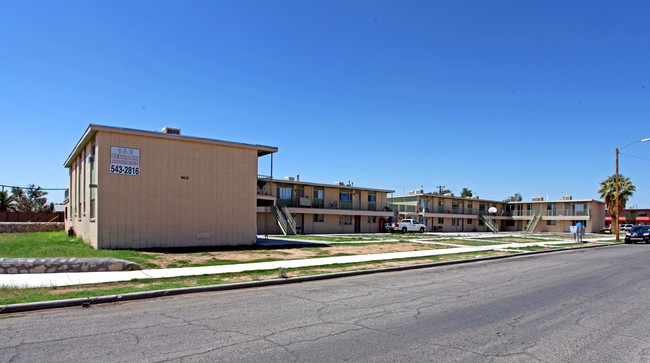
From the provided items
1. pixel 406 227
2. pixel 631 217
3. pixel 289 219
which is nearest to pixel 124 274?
pixel 289 219

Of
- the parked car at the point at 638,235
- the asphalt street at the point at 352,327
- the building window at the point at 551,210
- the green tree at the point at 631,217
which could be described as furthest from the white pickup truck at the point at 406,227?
the green tree at the point at 631,217

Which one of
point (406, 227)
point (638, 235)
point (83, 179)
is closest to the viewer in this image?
point (83, 179)

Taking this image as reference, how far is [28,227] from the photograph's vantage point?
103 ft

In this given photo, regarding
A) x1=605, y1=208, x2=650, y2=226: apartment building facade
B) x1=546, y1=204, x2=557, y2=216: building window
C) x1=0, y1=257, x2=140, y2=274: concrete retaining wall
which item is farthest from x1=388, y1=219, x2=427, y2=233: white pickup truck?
x1=605, y1=208, x2=650, y2=226: apartment building facade

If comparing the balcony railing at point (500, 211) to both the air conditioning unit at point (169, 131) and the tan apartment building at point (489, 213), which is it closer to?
the tan apartment building at point (489, 213)

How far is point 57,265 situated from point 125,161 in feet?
24.8

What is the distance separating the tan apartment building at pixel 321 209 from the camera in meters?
37.7

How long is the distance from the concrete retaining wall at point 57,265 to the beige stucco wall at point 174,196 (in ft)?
20.2

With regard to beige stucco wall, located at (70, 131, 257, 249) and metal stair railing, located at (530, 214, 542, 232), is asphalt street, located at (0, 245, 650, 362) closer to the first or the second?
beige stucco wall, located at (70, 131, 257, 249)

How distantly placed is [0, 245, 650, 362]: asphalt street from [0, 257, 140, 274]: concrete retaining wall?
4.19 metres

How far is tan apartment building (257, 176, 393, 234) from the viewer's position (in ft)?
124

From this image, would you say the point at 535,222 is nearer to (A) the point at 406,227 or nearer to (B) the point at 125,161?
(A) the point at 406,227

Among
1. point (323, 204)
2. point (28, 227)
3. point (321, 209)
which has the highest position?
point (323, 204)

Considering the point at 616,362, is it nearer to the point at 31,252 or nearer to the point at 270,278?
the point at 270,278
